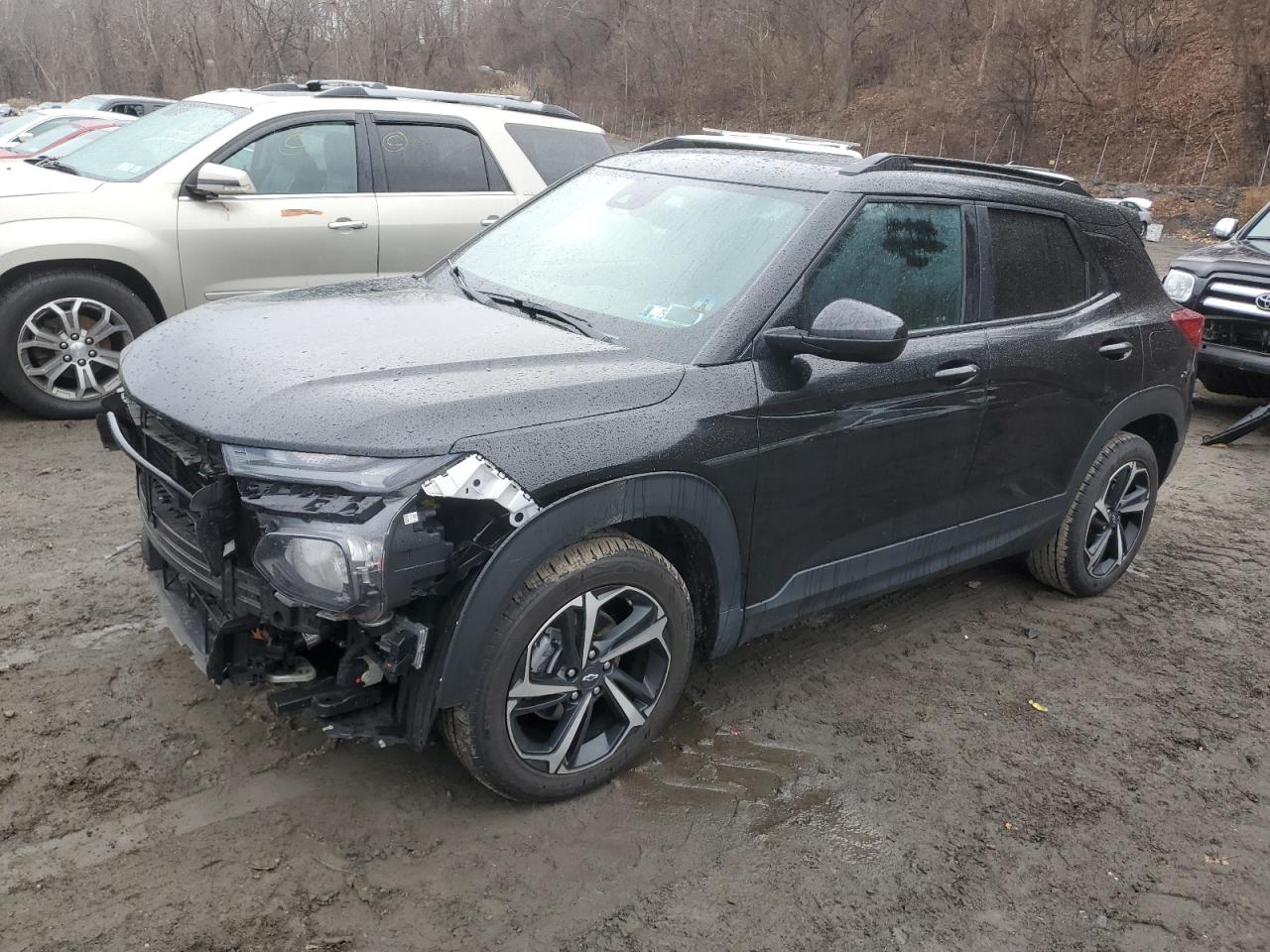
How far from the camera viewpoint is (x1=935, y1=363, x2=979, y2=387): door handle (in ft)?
12.0

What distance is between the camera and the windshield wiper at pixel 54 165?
6520 mm

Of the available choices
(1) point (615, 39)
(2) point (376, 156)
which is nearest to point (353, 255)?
(2) point (376, 156)

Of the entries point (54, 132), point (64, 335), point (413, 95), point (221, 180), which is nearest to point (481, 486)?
point (221, 180)

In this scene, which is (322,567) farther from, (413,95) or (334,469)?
(413,95)

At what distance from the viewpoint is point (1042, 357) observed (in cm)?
402

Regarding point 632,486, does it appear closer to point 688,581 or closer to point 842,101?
point 688,581

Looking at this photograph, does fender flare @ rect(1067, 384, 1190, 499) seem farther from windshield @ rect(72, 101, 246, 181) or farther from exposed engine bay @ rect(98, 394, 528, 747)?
windshield @ rect(72, 101, 246, 181)

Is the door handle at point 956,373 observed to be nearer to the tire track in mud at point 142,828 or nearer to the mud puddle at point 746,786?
the mud puddle at point 746,786

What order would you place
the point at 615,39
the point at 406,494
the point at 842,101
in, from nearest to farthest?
the point at 406,494 < the point at 842,101 < the point at 615,39

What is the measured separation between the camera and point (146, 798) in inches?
117

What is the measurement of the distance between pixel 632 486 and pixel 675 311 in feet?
2.31

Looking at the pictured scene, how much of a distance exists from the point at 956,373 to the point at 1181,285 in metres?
5.98

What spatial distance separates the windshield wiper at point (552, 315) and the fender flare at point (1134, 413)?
92.4 inches

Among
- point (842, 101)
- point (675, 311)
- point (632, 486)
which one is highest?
point (675, 311)
